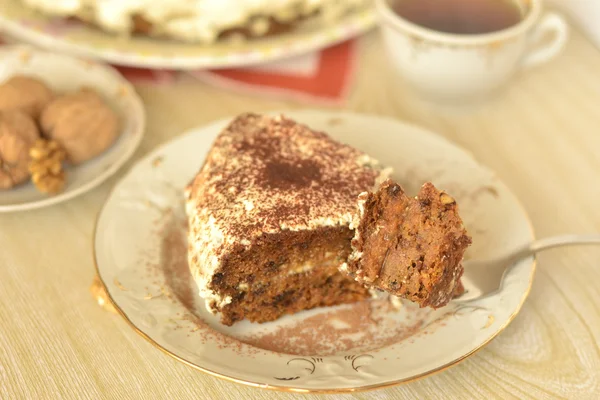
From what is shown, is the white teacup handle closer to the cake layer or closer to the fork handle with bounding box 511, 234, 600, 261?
the fork handle with bounding box 511, 234, 600, 261

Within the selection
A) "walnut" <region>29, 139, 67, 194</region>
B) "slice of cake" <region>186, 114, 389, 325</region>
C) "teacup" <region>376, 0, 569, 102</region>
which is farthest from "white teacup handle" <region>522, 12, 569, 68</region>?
"walnut" <region>29, 139, 67, 194</region>

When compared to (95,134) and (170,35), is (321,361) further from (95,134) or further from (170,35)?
(170,35)

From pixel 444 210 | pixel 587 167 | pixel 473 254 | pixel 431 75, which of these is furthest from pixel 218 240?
pixel 587 167

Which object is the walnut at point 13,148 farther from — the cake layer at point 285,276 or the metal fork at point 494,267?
the metal fork at point 494,267

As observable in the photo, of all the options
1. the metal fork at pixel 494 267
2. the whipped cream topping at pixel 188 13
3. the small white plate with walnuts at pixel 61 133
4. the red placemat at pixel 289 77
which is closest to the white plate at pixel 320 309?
the metal fork at pixel 494 267

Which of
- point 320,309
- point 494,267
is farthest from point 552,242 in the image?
point 320,309

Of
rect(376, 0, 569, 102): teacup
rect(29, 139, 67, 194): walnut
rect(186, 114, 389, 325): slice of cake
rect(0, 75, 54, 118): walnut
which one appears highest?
rect(376, 0, 569, 102): teacup

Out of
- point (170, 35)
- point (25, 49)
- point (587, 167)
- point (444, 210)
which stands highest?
point (444, 210)
